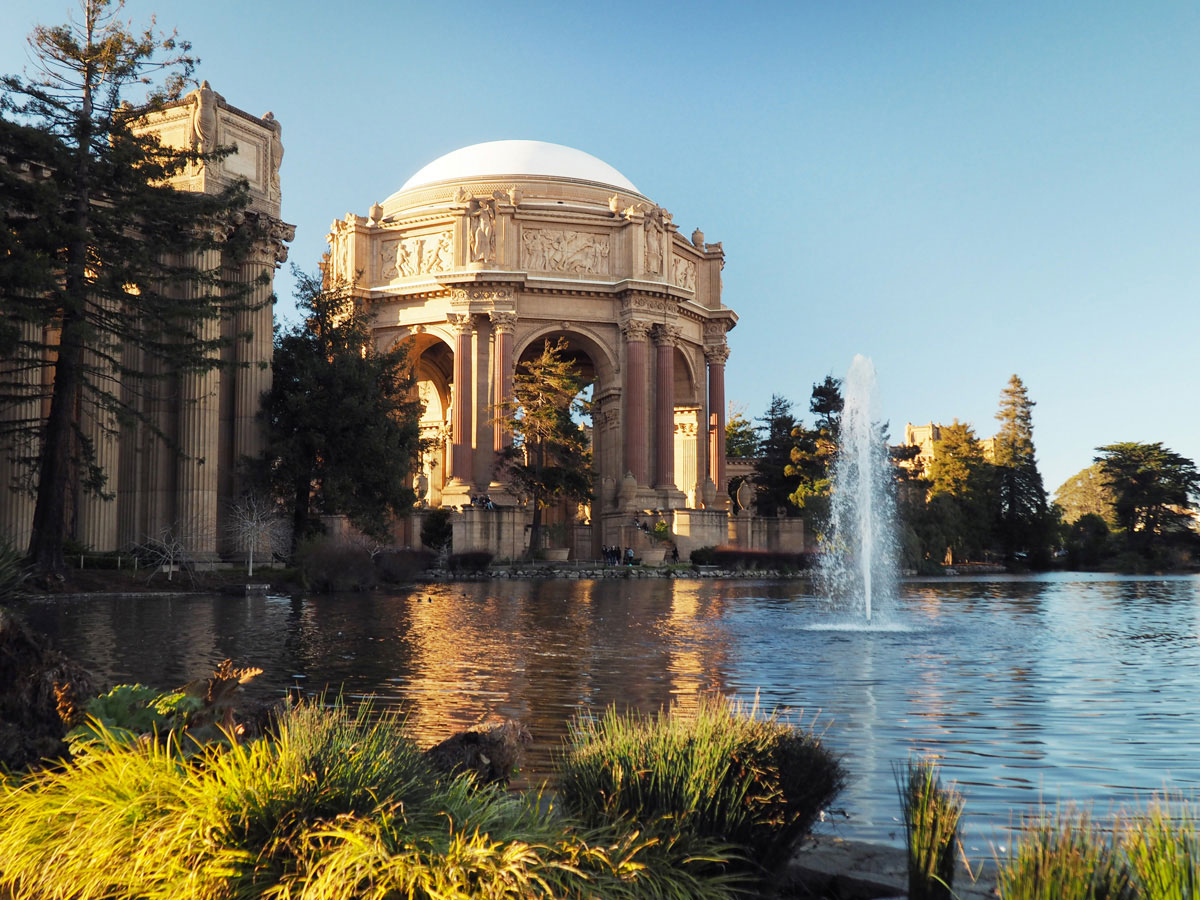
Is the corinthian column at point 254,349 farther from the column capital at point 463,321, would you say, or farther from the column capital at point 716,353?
the column capital at point 716,353

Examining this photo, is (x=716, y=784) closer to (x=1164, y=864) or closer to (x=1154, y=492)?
(x=1164, y=864)

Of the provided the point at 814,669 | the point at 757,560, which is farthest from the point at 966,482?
the point at 814,669

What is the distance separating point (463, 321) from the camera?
189 feet

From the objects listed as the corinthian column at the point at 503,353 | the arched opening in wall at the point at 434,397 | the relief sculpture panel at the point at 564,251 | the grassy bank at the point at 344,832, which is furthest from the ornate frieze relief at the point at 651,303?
the grassy bank at the point at 344,832

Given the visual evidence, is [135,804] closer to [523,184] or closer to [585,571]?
[585,571]

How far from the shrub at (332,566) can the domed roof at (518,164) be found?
125 feet

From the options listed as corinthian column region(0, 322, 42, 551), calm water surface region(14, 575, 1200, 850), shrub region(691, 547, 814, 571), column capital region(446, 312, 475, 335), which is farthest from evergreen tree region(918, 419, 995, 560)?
corinthian column region(0, 322, 42, 551)

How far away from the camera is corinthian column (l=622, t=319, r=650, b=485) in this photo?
58.5 m

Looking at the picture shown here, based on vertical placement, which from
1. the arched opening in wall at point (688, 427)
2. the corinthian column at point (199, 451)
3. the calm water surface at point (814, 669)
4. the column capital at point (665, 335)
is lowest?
the calm water surface at point (814, 669)

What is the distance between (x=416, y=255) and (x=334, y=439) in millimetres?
30203

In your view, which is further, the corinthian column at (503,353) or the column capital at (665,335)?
the column capital at (665,335)

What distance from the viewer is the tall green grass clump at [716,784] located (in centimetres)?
405

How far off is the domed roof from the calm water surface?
4444cm

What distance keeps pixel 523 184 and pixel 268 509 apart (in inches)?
1403
